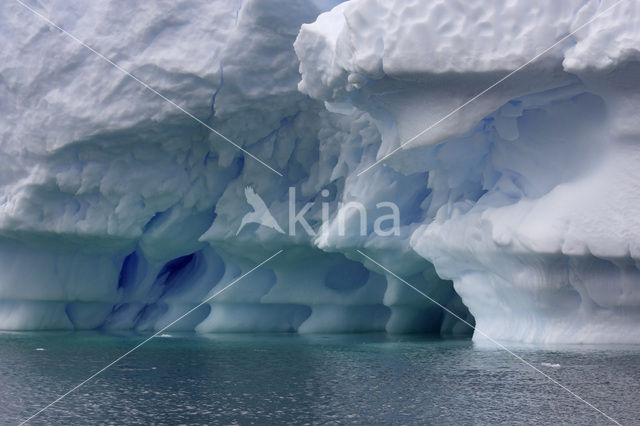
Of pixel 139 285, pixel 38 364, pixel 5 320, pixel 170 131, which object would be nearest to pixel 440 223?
pixel 170 131

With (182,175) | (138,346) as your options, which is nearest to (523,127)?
(138,346)

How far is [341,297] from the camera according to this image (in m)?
10.4

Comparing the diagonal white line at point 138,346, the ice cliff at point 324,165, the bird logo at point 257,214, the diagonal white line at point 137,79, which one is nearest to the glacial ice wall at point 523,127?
the ice cliff at point 324,165

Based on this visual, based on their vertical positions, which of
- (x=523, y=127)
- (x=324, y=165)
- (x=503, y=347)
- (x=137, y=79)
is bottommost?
(x=503, y=347)

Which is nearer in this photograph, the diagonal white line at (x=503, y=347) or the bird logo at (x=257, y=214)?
the diagonal white line at (x=503, y=347)

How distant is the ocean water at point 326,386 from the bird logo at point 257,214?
2.95 m

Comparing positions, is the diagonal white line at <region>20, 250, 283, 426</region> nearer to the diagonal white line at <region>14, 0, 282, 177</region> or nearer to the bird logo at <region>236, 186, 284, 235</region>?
the bird logo at <region>236, 186, 284, 235</region>

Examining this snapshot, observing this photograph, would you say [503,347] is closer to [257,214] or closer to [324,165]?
[324,165]

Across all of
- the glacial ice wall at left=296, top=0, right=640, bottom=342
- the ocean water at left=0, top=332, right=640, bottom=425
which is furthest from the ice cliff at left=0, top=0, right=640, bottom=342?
the ocean water at left=0, top=332, right=640, bottom=425

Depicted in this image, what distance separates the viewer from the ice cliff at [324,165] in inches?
237

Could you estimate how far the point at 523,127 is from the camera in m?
6.85

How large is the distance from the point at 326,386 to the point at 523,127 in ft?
11.2

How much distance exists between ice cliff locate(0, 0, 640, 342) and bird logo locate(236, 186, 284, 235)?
0.26 feet

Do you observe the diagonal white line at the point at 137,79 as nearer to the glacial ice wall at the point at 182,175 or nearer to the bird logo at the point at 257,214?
the glacial ice wall at the point at 182,175
